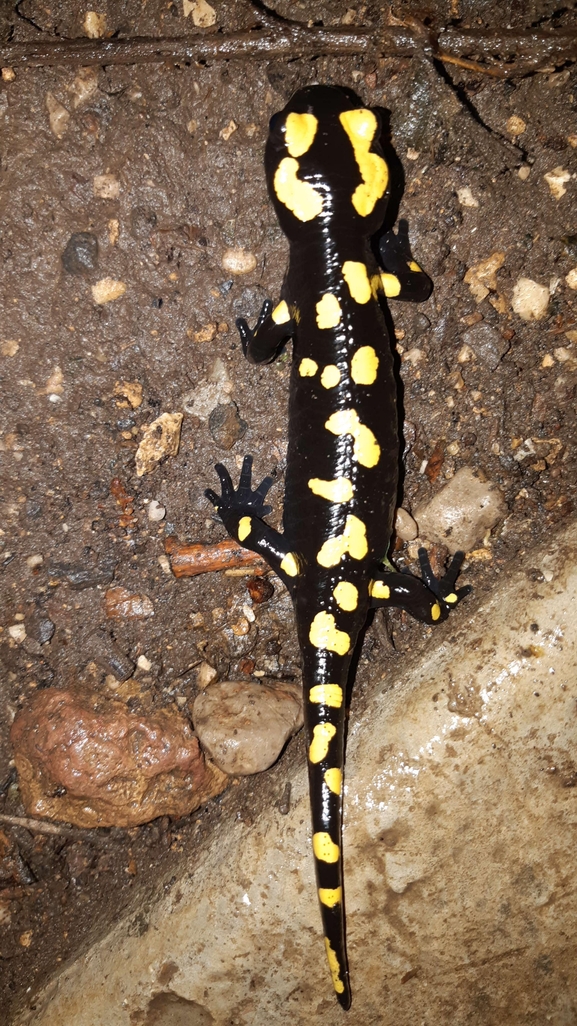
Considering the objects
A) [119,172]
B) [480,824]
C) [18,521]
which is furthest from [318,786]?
[119,172]

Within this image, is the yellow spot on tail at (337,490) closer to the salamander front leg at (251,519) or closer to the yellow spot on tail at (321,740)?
the salamander front leg at (251,519)

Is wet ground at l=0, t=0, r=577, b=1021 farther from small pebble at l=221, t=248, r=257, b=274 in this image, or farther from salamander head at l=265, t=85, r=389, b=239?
salamander head at l=265, t=85, r=389, b=239

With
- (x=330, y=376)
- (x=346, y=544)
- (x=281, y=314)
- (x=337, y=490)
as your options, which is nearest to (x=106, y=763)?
(x=346, y=544)

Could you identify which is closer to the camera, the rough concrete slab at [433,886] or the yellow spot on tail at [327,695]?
the rough concrete slab at [433,886]

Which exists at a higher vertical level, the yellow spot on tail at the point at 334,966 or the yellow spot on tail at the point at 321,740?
the yellow spot on tail at the point at 321,740

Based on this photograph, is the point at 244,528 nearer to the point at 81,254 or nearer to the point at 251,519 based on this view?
the point at 251,519

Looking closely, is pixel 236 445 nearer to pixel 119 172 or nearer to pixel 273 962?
pixel 119 172

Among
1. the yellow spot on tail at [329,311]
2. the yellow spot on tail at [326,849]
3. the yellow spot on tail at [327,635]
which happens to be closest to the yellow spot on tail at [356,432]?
the yellow spot on tail at [329,311]
